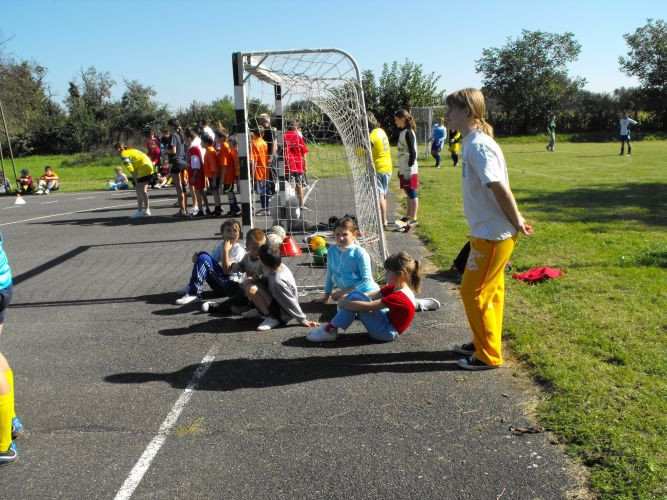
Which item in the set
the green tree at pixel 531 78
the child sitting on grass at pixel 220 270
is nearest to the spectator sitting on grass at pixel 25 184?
the child sitting on grass at pixel 220 270

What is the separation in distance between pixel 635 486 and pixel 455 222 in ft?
26.6

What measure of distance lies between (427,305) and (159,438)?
128 inches

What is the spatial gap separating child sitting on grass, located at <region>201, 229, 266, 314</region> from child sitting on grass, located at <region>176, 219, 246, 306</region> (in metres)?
0.32

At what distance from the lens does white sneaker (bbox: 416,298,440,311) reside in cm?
609

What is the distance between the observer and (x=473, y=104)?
4.28 metres

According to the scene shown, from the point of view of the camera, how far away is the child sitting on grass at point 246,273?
6.17 metres

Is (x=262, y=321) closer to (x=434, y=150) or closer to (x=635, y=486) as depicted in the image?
(x=635, y=486)

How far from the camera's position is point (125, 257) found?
30.9 feet

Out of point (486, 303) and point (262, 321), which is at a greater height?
point (486, 303)

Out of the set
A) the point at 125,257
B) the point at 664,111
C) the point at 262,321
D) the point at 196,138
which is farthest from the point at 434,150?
the point at 664,111

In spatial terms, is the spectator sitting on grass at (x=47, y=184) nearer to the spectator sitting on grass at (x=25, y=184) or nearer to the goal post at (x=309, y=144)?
the spectator sitting on grass at (x=25, y=184)

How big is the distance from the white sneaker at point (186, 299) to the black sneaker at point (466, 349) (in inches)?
126

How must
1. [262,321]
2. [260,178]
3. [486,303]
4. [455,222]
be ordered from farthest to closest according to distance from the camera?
[455,222] → [260,178] → [262,321] → [486,303]

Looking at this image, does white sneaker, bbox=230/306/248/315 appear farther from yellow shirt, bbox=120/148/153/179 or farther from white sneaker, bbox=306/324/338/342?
yellow shirt, bbox=120/148/153/179
